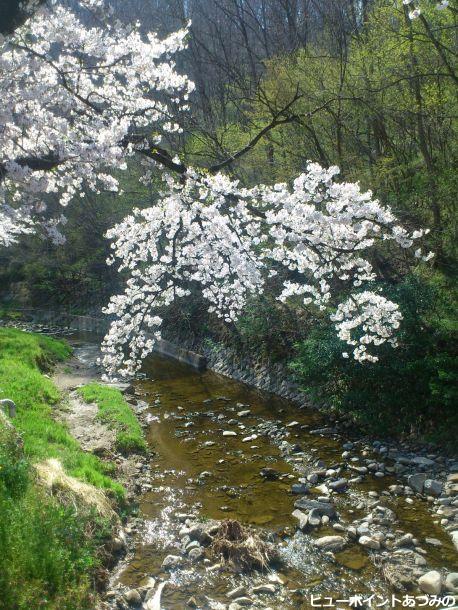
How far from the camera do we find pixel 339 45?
42.0 ft

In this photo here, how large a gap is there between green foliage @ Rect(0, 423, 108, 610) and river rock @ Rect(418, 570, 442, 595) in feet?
10.6

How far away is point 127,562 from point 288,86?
12.1 m

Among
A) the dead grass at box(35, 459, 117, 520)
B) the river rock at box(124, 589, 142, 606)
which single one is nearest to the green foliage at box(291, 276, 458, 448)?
the dead grass at box(35, 459, 117, 520)

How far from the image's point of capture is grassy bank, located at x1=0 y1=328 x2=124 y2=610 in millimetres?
3996

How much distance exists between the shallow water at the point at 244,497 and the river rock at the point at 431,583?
11.2 inches

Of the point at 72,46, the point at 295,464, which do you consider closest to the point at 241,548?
the point at 295,464

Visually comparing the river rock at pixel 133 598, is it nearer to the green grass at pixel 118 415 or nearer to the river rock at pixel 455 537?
the river rock at pixel 455 537

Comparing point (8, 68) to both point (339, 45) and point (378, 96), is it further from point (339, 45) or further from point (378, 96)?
point (339, 45)

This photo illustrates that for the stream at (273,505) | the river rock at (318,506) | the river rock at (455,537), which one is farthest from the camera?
the river rock at (318,506)

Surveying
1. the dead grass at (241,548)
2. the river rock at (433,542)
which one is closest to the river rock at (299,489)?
the dead grass at (241,548)

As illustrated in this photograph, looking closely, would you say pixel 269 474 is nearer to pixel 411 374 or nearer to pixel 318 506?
pixel 318 506

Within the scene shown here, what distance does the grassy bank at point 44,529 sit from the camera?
4.00 m

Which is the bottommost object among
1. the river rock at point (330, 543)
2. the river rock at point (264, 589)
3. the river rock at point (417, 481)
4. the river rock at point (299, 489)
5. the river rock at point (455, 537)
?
the river rock at point (264, 589)

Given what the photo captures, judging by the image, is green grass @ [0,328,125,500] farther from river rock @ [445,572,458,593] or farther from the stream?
river rock @ [445,572,458,593]
